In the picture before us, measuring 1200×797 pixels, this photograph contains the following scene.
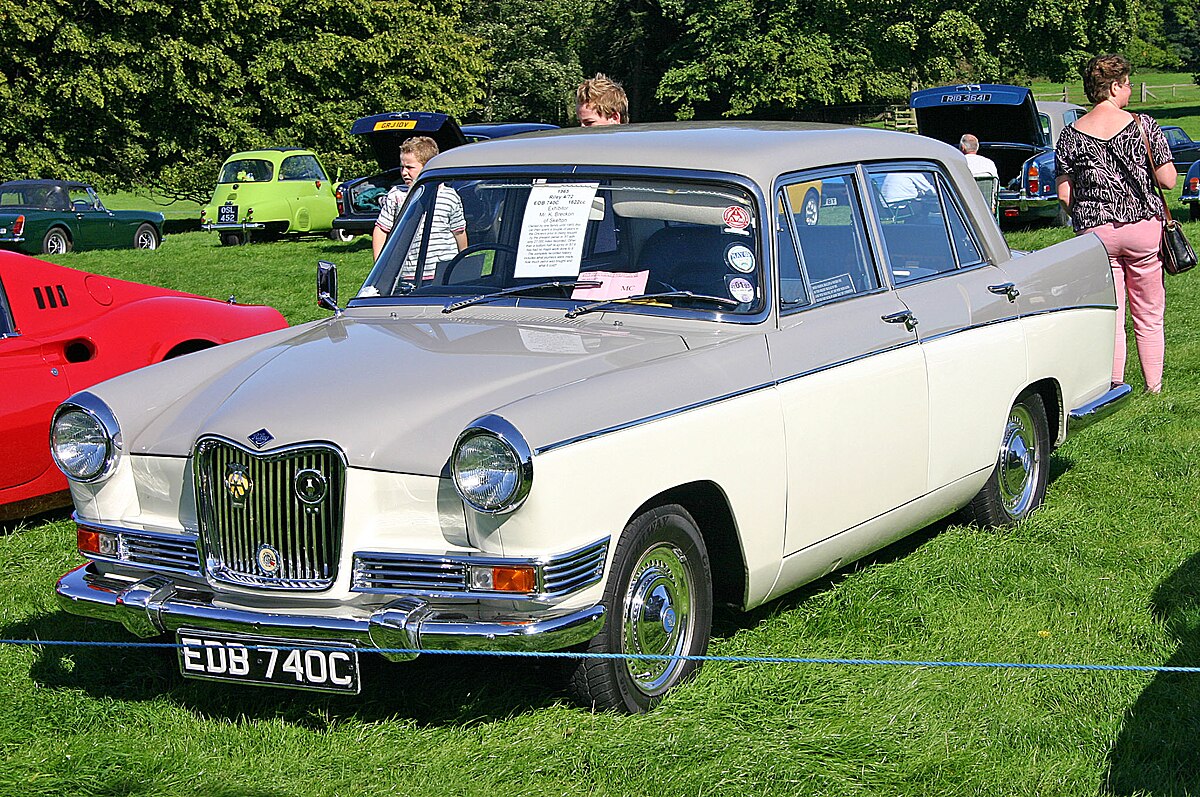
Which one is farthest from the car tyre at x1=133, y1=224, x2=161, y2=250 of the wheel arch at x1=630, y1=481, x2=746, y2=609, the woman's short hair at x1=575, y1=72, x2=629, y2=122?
the wheel arch at x1=630, y1=481, x2=746, y2=609

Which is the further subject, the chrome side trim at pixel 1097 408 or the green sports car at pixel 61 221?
the green sports car at pixel 61 221

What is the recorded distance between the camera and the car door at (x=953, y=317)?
5.73 meters

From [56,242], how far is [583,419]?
23.3 m

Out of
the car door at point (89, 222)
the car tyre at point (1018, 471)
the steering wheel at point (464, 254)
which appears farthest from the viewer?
the car door at point (89, 222)

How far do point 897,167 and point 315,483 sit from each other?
10.2 feet

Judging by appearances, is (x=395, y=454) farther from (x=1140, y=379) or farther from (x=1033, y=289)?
(x=1140, y=379)

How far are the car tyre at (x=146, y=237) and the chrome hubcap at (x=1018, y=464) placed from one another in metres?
22.7

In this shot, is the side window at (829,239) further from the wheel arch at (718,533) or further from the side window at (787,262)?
the wheel arch at (718,533)

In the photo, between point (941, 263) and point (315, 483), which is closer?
point (315, 483)

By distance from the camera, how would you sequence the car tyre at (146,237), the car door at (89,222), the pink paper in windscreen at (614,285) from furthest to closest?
1. the car tyre at (146,237)
2. the car door at (89,222)
3. the pink paper in windscreen at (614,285)

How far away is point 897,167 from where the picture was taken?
609cm

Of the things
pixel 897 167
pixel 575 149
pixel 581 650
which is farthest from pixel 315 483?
pixel 897 167

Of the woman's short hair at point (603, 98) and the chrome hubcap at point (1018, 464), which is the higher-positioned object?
the woman's short hair at point (603, 98)

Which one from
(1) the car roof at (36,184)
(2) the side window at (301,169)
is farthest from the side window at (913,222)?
(1) the car roof at (36,184)
